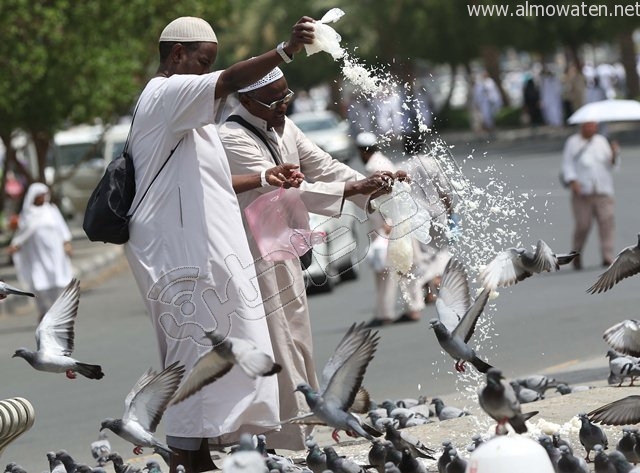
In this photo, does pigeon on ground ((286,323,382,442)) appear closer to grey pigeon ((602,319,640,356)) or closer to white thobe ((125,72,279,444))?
white thobe ((125,72,279,444))

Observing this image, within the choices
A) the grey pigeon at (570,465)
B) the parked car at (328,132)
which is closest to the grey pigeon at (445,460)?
the grey pigeon at (570,465)

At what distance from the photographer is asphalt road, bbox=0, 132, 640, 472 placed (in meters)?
9.34

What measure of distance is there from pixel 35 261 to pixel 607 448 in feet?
33.1

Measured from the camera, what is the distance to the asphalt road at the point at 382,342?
9.34 meters

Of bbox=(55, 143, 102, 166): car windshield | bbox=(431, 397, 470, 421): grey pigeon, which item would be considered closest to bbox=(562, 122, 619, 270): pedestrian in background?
bbox=(431, 397, 470, 421): grey pigeon

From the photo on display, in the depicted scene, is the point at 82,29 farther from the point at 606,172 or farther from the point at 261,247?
the point at 261,247

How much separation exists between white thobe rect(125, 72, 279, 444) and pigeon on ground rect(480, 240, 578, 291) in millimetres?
1076

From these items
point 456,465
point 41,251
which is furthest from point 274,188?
point 41,251

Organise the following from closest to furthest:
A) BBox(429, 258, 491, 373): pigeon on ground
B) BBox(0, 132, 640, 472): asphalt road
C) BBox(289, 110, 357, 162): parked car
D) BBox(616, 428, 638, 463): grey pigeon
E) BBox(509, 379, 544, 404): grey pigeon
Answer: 1. BBox(616, 428, 638, 463): grey pigeon
2. BBox(429, 258, 491, 373): pigeon on ground
3. BBox(509, 379, 544, 404): grey pigeon
4. BBox(0, 132, 640, 472): asphalt road
5. BBox(289, 110, 357, 162): parked car

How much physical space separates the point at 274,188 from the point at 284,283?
45 centimetres

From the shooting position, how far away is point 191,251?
6.00 m

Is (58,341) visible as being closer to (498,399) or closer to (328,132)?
(498,399)

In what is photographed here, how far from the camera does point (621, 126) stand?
37.2m

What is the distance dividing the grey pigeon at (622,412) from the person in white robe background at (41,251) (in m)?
10.1
